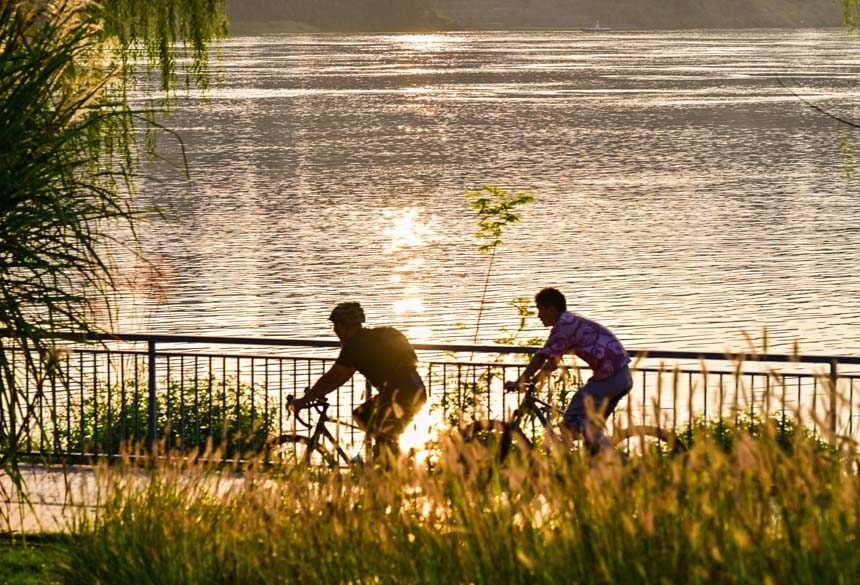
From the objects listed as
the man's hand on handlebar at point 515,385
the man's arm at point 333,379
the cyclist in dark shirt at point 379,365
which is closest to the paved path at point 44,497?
the man's arm at point 333,379

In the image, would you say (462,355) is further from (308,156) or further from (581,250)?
(308,156)

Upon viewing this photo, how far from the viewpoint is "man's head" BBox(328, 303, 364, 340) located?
10.9m

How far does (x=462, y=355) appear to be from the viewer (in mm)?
29250

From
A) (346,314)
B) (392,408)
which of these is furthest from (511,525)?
(346,314)

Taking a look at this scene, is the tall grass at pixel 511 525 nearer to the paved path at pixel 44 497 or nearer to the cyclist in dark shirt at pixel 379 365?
the cyclist in dark shirt at pixel 379 365

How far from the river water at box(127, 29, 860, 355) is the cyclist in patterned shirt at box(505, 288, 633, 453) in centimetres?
247

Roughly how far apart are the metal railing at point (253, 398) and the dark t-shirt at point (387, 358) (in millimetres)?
586

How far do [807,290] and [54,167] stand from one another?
3326 cm

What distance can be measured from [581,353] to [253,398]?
426 cm

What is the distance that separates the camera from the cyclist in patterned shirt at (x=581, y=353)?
11.2 meters

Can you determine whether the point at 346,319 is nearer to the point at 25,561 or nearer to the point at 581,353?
the point at 581,353

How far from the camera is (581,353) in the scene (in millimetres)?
11297

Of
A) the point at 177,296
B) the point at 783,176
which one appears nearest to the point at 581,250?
the point at 177,296

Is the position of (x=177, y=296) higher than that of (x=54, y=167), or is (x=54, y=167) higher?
(x=54, y=167)
